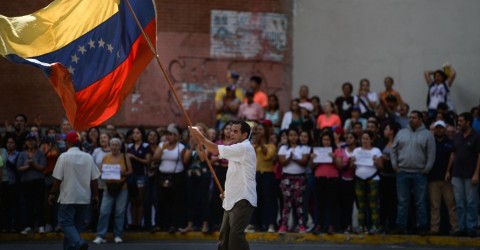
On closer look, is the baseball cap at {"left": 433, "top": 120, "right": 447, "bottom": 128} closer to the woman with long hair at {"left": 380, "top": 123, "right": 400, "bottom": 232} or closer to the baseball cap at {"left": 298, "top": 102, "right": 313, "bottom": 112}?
the woman with long hair at {"left": 380, "top": 123, "right": 400, "bottom": 232}

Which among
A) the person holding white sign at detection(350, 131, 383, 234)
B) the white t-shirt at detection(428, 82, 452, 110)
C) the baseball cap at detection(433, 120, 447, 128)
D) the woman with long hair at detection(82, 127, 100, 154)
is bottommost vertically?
the person holding white sign at detection(350, 131, 383, 234)

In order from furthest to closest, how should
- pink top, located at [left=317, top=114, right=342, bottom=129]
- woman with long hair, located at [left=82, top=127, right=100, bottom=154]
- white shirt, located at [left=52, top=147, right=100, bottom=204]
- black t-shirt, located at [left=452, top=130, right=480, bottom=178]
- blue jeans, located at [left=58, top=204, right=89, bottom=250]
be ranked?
1. pink top, located at [left=317, top=114, right=342, bottom=129]
2. woman with long hair, located at [left=82, top=127, right=100, bottom=154]
3. black t-shirt, located at [left=452, top=130, right=480, bottom=178]
4. white shirt, located at [left=52, top=147, right=100, bottom=204]
5. blue jeans, located at [left=58, top=204, right=89, bottom=250]

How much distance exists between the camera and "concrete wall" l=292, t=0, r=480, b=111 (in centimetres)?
2534

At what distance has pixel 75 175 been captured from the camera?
17016 mm

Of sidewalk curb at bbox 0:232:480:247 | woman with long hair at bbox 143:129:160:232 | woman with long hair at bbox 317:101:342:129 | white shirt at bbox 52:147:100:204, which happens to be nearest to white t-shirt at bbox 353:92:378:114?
woman with long hair at bbox 317:101:342:129

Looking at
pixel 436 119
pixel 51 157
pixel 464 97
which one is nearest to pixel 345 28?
pixel 464 97

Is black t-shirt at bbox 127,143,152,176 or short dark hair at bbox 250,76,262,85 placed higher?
short dark hair at bbox 250,76,262,85

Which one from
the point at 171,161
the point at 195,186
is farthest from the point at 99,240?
the point at 195,186

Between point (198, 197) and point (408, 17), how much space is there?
7993mm

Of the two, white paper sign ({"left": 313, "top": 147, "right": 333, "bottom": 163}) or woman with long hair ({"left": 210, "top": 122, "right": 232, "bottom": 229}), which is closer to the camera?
white paper sign ({"left": 313, "top": 147, "right": 333, "bottom": 163})

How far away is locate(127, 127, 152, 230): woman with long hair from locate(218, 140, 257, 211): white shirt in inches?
283

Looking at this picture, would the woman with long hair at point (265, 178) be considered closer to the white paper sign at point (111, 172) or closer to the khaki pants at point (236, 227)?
the white paper sign at point (111, 172)

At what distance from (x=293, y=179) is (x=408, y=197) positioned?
89.3 inches

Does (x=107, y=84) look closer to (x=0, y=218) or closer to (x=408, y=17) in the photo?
(x=0, y=218)
